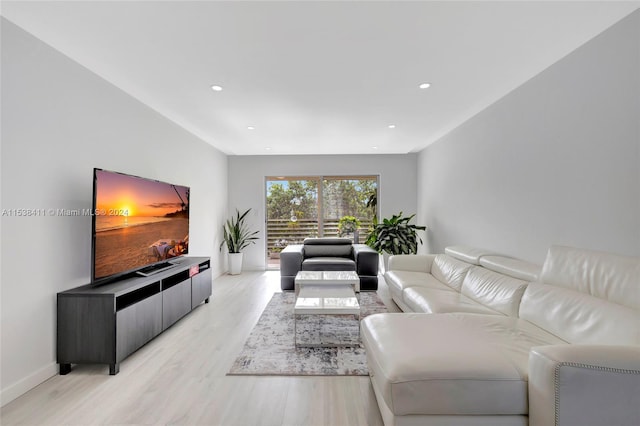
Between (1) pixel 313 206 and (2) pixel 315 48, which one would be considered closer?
(2) pixel 315 48

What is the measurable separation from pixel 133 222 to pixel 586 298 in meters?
3.51

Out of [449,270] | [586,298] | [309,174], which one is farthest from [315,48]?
[309,174]

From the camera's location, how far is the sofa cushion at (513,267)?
233cm

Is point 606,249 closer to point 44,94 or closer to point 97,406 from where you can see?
point 97,406

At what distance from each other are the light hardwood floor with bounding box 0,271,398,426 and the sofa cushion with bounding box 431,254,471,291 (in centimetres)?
159

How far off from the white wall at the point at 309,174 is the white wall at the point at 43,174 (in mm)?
3269

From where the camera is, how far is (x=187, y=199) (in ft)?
12.3

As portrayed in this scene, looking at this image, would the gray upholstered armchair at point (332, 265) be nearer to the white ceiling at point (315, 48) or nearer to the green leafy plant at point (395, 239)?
the green leafy plant at point (395, 239)

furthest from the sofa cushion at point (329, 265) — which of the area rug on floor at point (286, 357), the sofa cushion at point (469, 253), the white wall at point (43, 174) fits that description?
the white wall at point (43, 174)

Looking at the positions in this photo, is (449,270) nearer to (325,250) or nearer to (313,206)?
(325,250)

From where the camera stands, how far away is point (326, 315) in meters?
2.89

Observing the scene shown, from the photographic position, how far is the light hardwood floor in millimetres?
1699

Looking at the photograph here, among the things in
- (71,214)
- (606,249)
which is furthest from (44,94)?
(606,249)

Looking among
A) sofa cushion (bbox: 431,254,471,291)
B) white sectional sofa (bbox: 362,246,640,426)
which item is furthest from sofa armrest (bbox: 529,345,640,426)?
sofa cushion (bbox: 431,254,471,291)
